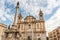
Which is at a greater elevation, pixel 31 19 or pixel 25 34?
pixel 31 19

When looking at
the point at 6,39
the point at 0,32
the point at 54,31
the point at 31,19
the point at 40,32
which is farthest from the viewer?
the point at 54,31

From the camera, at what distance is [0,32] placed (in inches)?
1682

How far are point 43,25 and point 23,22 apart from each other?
25.5 ft

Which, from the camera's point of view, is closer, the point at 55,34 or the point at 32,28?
the point at 32,28

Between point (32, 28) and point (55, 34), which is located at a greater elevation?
point (32, 28)

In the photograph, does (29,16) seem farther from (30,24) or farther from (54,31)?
(54,31)

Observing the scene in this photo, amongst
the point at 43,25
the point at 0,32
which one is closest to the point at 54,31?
the point at 43,25

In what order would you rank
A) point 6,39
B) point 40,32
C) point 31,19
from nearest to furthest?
Answer: point 6,39
point 40,32
point 31,19

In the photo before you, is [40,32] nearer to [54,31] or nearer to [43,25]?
[43,25]

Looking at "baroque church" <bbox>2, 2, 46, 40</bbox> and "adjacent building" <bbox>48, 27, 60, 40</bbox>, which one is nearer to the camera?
"baroque church" <bbox>2, 2, 46, 40</bbox>

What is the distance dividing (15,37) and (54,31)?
127 feet

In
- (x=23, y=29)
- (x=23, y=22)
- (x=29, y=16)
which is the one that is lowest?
(x=23, y=29)

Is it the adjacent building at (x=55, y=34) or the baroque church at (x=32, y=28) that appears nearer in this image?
the baroque church at (x=32, y=28)

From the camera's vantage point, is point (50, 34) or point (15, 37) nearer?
point (15, 37)
